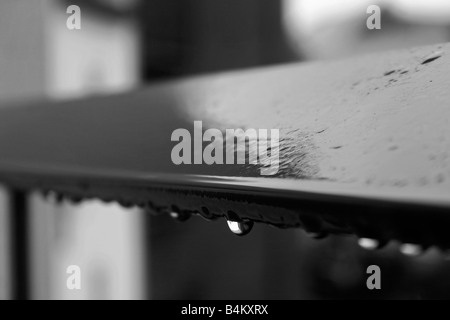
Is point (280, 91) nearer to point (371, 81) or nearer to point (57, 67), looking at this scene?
point (371, 81)

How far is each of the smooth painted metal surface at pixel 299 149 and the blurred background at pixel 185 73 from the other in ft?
2.83

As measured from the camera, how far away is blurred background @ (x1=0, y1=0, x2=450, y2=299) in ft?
3.96

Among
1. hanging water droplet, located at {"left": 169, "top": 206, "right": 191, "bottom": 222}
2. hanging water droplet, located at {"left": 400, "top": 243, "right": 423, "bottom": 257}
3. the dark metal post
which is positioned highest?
hanging water droplet, located at {"left": 169, "top": 206, "right": 191, "bottom": 222}

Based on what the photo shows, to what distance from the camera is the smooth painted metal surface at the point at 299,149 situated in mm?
118

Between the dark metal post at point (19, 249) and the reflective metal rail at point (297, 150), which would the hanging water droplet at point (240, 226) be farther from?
the dark metal post at point (19, 249)

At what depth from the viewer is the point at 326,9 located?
1846 mm

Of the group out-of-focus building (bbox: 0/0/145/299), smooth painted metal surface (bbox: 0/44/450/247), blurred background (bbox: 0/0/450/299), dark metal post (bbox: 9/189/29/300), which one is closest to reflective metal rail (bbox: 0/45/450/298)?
smooth painted metal surface (bbox: 0/44/450/247)

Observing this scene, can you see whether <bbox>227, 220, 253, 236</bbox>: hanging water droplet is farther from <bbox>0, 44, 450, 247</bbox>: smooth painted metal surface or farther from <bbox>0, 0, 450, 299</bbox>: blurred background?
<bbox>0, 0, 450, 299</bbox>: blurred background

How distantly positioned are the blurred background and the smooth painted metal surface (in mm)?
864

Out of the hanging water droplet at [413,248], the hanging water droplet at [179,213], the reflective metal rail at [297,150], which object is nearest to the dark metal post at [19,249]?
the reflective metal rail at [297,150]

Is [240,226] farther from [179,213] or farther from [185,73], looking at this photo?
[185,73]

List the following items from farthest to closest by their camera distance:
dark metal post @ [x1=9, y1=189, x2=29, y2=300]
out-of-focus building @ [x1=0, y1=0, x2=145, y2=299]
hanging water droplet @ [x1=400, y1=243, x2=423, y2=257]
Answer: out-of-focus building @ [x1=0, y1=0, x2=145, y2=299] → dark metal post @ [x1=9, y1=189, x2=29, y2=300] → hanging water droplet @ [x1=400, y1=243, x2=423, y2=257]

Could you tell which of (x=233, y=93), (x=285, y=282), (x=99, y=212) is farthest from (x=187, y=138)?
(x=285, y=282)
